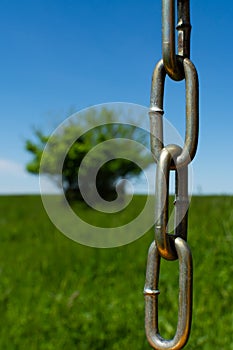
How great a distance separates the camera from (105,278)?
4.02 meters

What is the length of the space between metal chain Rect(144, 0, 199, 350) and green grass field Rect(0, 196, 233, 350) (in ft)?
6.78

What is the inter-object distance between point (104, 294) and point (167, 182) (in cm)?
296

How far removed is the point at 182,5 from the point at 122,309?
2657 mm

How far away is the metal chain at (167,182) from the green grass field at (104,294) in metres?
2.07

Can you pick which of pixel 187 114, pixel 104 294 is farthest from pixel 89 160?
pixel 187 114

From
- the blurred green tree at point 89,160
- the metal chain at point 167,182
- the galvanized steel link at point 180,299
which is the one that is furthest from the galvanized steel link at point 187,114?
the blurred green tree at point 89,160

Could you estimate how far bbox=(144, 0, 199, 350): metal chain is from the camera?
77 centimetres

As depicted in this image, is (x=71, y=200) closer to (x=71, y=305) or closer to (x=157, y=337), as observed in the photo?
(x=71, y=305)

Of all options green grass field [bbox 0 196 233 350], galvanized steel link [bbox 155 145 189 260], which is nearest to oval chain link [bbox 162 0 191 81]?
galvanized steel link [bbox 155 145 189 260]

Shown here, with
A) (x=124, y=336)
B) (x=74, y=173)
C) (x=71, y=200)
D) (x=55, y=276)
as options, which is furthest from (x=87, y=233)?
(x=71, y=200)

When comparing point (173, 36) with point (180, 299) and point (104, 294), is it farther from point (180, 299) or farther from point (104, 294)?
point (104, 294)

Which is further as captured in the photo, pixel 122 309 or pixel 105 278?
pixel 105 278

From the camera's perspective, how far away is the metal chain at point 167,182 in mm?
775

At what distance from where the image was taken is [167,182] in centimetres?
78
